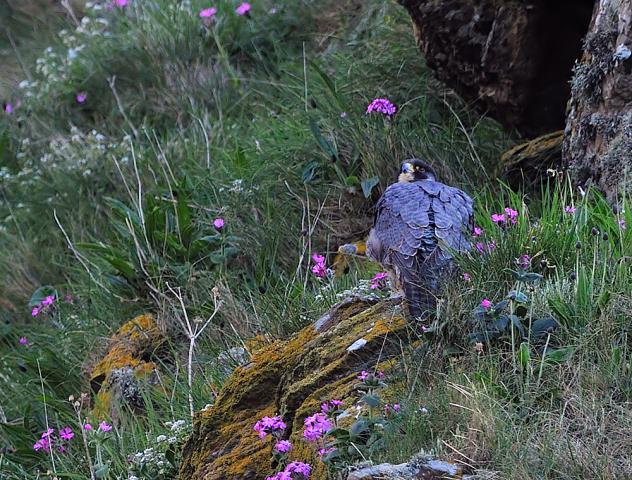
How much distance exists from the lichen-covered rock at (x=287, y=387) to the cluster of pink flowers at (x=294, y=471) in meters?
0.14

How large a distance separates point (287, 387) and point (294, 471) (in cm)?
50

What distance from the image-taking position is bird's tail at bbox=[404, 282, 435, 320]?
3635 millimetres

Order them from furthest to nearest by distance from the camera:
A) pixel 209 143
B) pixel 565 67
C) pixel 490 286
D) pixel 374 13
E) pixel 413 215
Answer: pixel 374 13
pixel 209 143
pixel 565 67
pixel 413 215
pixel 490 286

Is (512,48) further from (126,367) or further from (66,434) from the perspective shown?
(66,434)

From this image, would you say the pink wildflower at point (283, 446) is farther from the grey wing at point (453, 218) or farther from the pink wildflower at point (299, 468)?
the grey wing at point (453, 218)

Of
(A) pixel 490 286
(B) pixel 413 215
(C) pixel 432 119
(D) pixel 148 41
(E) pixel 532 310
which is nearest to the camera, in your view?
(E) pixel 532 310

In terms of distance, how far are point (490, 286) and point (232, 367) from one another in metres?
1.15

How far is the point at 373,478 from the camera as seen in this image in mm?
2885

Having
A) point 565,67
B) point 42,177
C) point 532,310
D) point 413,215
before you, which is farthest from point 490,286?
point 42,177

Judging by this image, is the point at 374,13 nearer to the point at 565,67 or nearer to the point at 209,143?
the point at 209,143

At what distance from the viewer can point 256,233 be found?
5.54m

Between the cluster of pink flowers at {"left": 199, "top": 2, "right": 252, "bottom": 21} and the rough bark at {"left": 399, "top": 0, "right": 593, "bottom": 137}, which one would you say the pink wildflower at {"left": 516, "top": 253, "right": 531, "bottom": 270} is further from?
the cluster of pink flowers at {"left": 199, "top": 2, "right": 252, "bottom": 21}

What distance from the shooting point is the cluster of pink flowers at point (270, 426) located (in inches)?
133

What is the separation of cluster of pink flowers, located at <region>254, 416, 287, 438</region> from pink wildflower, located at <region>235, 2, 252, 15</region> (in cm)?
458
